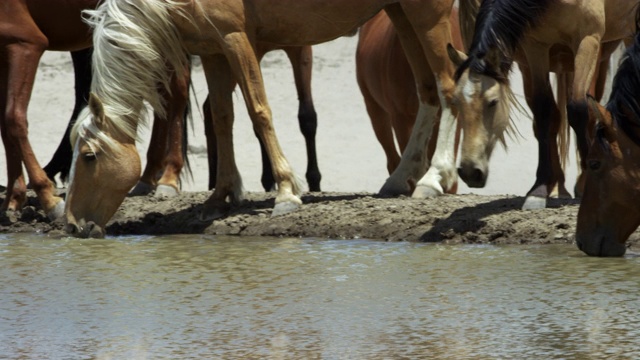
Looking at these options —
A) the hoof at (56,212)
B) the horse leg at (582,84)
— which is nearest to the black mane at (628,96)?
the horse leg at (582,84)

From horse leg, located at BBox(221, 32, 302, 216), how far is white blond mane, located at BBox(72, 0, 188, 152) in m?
0.32

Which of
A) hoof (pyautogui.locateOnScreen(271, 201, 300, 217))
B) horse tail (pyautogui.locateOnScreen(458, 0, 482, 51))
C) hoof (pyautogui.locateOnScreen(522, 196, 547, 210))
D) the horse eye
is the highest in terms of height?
horse tail (pyautogui.locateOnScreen(458, 0, 482, 51))

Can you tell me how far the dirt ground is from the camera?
6.55 meters

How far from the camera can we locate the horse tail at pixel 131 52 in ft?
23.2

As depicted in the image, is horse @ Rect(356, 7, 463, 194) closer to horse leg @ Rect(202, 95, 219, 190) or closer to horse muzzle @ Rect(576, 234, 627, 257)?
horse leg @ Rect(202, 95, 219, 190)

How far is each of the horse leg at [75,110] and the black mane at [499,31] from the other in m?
3.49

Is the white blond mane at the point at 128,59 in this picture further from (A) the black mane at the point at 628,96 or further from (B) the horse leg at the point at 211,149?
(A) the black mane at the point at 628,96

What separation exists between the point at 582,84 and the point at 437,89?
49.1 inches

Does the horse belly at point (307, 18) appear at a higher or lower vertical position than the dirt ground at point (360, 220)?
higher

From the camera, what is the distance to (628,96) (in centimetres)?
560

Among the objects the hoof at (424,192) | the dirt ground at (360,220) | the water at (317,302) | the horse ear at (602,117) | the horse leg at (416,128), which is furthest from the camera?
the horse leg at (416,128)

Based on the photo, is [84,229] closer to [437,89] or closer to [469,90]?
[469,90]

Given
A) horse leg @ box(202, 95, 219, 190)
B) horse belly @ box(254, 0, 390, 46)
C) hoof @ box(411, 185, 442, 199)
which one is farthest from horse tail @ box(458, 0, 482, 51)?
horse leg @ box(202, 95, 219, 190)

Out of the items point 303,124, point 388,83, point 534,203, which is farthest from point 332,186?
point 534,203
